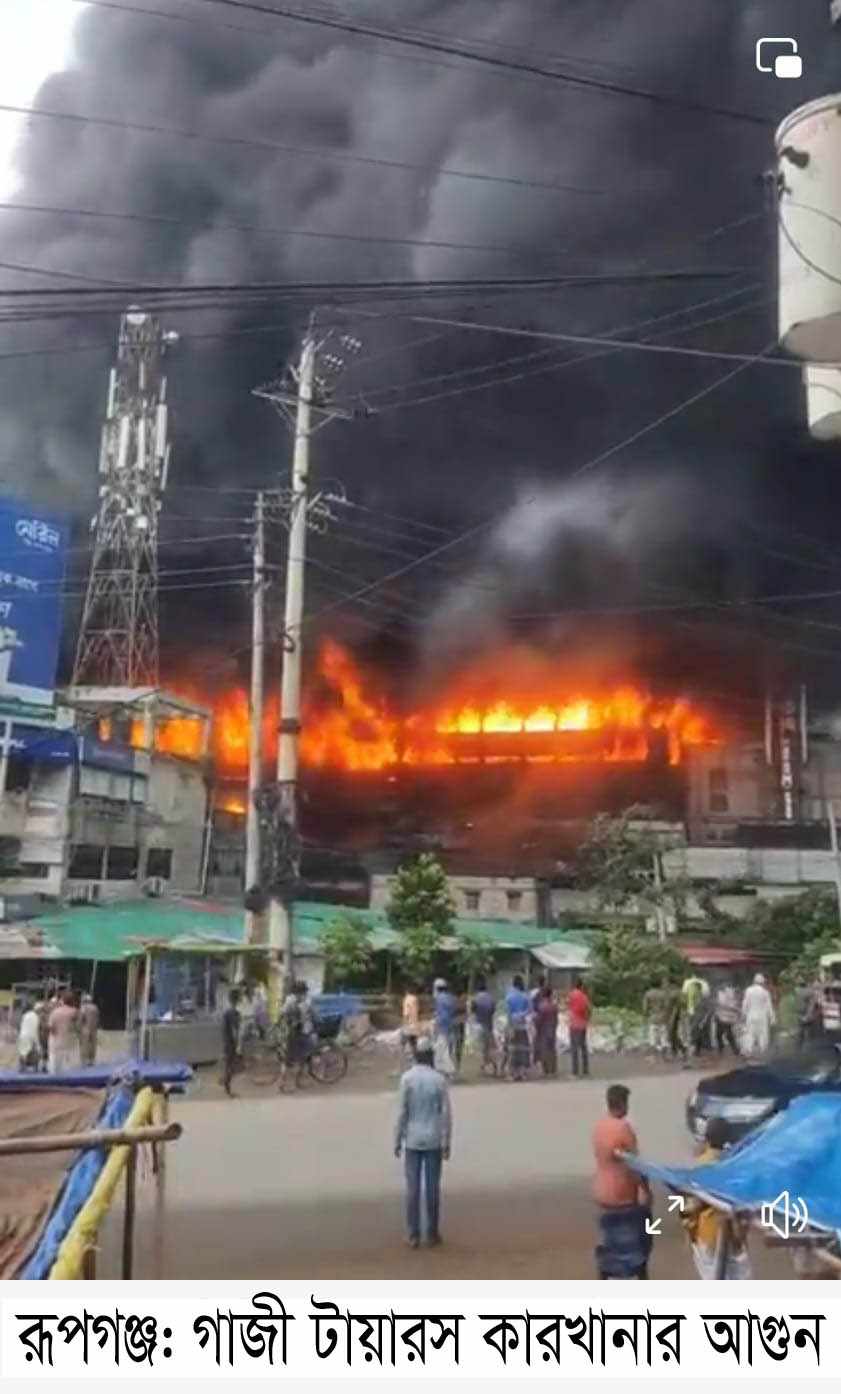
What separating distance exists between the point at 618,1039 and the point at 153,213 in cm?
548

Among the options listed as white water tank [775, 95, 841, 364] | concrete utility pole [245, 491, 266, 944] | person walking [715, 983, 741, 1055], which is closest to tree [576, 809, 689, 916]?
person walking [715, 983, 741, 1055]

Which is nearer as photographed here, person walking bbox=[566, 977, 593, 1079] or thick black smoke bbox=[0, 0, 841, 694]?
thick black smoke bbox=[0, 0, 841, 694]

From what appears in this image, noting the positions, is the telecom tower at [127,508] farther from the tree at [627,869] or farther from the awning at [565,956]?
the awning at [565,956]

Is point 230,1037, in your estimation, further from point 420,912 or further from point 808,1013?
point 808,1013

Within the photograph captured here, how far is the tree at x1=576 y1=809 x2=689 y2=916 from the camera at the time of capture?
799 cm

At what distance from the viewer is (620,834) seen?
8.05 m

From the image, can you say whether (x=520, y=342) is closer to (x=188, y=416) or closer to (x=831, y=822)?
(x=188, y=416)

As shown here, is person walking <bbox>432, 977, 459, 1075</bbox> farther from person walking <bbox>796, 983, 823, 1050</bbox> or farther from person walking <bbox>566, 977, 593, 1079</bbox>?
person walking <bbox>796, 983, 823, 1050</bbox>

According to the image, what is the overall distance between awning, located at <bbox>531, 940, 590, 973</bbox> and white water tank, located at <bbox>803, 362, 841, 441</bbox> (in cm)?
341

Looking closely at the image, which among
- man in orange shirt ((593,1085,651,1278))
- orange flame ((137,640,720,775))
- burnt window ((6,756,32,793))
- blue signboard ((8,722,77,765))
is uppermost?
orange flame ((137,640,720,775))

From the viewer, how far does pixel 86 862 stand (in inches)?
329

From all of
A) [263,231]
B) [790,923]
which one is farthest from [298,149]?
[790,923]

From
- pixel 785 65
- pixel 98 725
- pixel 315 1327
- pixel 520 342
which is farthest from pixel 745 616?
pixel 315 1327
